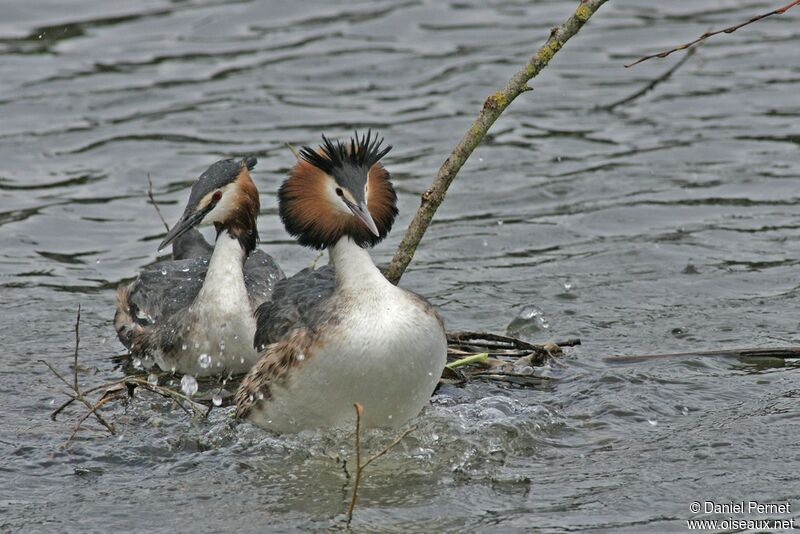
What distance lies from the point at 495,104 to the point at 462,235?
3913mm

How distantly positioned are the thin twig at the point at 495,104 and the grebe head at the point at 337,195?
25cm

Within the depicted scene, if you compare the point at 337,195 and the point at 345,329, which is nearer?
the point at 345,329

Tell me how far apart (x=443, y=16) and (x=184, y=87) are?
11.6ft

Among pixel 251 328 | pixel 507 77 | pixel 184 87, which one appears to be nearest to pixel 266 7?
pixel 184 87

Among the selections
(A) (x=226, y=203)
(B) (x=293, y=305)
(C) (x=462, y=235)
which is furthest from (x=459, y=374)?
(C) (x=462, y=235)

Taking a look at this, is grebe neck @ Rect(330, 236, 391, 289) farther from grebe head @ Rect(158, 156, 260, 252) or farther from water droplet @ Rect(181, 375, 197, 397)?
grebe head @ Rect(158, 156, 260, 252)

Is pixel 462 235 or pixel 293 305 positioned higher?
pixel 293 305

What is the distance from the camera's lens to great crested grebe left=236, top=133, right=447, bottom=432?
238 inches

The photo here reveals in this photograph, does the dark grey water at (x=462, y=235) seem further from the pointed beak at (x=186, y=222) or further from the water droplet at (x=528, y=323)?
the pointed beak at (x=186, y=222)

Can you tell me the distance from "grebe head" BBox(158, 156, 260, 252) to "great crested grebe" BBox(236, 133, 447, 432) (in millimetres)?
1737

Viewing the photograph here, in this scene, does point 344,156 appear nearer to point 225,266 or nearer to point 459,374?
point 459,374

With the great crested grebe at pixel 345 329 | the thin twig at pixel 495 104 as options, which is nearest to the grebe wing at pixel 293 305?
the great crested grebe at pixel 345 329

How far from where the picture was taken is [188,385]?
802cm

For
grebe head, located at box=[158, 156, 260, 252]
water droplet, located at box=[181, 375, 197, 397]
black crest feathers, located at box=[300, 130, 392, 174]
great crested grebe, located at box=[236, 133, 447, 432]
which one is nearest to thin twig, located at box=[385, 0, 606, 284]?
great crested grebe, located at box=[236, 133, 447, 432]
